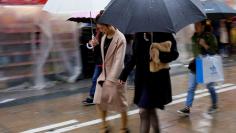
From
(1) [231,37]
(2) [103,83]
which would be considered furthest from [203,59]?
(1) [231,37]

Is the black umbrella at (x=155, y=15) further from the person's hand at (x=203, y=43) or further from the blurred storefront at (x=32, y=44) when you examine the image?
the blurred storefront at (x=32, y=44)

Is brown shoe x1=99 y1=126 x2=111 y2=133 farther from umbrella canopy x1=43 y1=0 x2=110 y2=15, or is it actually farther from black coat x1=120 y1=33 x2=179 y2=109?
umbrella canopy x1=43 y1=0 x2=110 y2=15

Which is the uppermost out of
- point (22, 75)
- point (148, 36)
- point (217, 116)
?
point (148, 36)

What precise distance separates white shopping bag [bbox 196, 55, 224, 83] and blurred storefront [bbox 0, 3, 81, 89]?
13.1 feet

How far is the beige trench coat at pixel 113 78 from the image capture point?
16.1ft

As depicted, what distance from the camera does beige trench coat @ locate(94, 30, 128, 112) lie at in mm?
4922

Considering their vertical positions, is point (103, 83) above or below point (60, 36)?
below

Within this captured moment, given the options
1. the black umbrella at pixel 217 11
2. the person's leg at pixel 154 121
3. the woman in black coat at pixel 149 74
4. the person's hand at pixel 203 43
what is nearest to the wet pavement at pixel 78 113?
the person's leg at pixel 154 121

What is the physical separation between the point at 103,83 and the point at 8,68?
4.21 m

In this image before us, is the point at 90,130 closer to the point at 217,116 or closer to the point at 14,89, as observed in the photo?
the point at 217,116

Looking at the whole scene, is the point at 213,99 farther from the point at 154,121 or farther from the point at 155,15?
the point at 155,15

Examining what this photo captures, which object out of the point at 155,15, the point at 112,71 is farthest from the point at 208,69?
the point at 155,15

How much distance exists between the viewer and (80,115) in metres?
6.33

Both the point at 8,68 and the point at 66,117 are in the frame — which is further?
the point at 8,68
